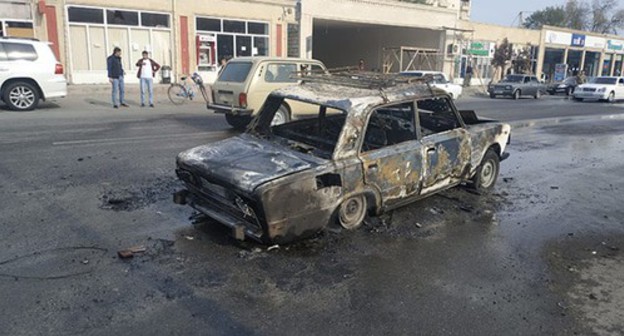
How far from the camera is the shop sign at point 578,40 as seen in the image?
164ft

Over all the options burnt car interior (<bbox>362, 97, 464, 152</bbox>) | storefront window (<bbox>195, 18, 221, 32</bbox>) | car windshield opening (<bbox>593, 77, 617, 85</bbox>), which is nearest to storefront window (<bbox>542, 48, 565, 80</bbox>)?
car windshield opening (<bbox>593, 77, 617, 85</bbox>)

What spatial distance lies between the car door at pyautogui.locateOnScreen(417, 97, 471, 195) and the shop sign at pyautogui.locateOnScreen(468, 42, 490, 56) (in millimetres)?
35581

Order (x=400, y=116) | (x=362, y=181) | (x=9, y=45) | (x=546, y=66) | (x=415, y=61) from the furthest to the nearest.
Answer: (x=546, y=66) < (x=415, y=61) < (x=9, y=45) < (x=400, y=116) < (x=362, y=181)

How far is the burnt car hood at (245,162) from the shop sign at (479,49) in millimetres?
37602

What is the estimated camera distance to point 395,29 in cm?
3875

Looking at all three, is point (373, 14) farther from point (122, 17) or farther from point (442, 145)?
point (442, 145)

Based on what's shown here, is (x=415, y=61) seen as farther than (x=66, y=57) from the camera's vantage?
Yes

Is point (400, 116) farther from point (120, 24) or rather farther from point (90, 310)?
point (120, 24)

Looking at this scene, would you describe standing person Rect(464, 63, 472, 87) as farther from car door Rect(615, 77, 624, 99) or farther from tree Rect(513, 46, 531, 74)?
car door Rect(615, 77, 624, 99)

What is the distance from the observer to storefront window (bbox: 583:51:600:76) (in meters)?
54.8

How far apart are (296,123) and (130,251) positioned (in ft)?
8.24

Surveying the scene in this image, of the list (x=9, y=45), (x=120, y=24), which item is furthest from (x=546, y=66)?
(x=9, y=45)

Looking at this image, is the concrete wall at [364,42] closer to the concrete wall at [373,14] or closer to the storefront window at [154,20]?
the concrete wall at [373,14]

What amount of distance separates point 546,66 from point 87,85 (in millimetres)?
44215
